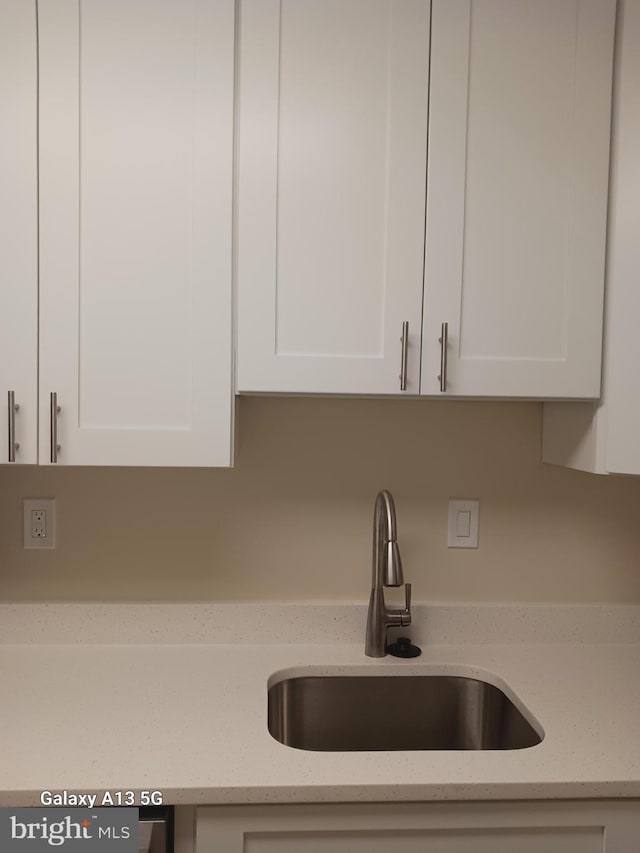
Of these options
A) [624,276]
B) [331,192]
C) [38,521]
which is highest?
[331,192]

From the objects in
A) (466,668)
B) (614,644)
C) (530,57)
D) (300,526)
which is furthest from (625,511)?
(530,57)

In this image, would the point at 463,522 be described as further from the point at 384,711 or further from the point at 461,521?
the point at 384,711

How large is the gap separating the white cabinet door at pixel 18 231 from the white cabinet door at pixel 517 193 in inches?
29.8

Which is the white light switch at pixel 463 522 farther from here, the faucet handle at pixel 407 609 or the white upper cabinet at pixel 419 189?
the white upper cabinet at pixel 419 189

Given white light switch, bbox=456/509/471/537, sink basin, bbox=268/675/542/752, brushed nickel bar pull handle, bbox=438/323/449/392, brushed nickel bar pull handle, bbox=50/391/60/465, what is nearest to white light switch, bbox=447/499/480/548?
white light switch, bbox=456/509/471/537

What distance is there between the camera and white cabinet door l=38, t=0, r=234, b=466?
4.06ft

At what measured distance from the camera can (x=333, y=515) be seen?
1.62 meters

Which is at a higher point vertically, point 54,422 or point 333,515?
point 54,422

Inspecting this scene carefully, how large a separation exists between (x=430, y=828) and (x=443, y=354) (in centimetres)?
83

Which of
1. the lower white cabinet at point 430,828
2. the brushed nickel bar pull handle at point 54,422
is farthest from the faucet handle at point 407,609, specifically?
the brushed nickel bar pull handle at point 54,422

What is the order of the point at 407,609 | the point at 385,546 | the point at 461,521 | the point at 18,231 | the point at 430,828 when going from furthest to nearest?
1. the point at 461,521
2. the point at 407,609
3. the point at 385,546
4. the point at 18,231
5. the point at 430,828

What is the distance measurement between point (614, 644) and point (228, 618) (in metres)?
0.95

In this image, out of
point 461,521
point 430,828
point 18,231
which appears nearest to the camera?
point 430,828

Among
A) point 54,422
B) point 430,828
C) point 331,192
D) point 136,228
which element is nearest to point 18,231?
point 136,228
